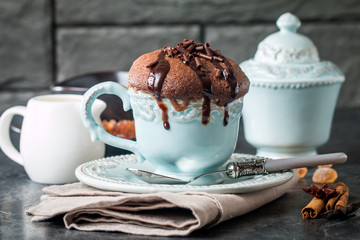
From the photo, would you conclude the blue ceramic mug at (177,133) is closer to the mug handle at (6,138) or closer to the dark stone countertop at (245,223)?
the dark stone countertop at (245,223)

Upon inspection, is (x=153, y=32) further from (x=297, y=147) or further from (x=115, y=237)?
(x=115, y=237)

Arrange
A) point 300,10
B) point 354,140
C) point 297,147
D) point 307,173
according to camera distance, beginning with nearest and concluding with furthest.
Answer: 1. point 307,173
2. point 297,147
3. point 354,140
4. point 300,10

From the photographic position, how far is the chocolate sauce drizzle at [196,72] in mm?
798

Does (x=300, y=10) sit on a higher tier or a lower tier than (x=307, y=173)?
higher

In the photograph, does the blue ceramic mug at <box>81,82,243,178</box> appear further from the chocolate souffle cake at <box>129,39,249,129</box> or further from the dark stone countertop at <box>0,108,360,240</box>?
the dark stone countertop at <box>0,108,360,240</box>

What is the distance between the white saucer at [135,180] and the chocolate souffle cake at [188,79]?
11 cm

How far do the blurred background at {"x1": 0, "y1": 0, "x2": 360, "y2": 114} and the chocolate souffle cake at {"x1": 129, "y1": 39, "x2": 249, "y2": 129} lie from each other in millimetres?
1429

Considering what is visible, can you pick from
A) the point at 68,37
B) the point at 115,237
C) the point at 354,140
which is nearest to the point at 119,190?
the point at 115,237

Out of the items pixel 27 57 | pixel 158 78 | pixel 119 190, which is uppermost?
pixel 158 78

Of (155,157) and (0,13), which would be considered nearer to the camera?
(155,157)

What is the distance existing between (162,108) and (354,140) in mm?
789

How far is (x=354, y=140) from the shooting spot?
143cm

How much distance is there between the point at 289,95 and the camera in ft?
3.69

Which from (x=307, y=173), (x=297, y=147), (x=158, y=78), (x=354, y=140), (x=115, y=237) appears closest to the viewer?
(x=115, y=237)
